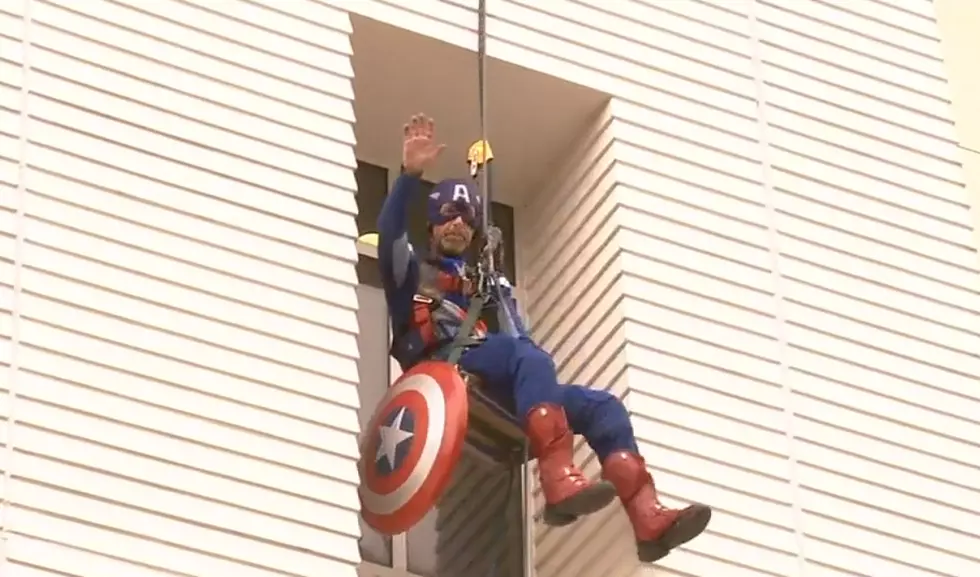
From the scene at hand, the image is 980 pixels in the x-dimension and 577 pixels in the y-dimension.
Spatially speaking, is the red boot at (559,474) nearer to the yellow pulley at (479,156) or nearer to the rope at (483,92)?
the rope at (483,92)

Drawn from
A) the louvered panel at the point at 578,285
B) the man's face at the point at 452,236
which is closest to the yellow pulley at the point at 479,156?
the man's face at the point at 452,236

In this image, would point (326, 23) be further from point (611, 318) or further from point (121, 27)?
point (611, 318)

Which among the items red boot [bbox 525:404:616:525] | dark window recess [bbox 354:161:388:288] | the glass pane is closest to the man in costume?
red boot [bbox 525:404:616:525]

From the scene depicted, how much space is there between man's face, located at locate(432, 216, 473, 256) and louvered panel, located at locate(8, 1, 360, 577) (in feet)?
0.69

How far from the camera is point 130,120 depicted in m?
5.62

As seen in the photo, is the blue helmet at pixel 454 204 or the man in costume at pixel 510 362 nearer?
the man in costume at pixel 510 362

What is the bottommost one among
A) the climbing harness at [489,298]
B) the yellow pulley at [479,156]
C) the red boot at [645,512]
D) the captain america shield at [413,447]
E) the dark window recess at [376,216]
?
the red boot at [645,512]

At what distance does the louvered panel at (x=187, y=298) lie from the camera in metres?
5.11

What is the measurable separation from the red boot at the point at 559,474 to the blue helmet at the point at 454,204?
1.79 feet

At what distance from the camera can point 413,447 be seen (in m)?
5.40

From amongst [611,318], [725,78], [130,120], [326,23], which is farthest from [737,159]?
[130,120]

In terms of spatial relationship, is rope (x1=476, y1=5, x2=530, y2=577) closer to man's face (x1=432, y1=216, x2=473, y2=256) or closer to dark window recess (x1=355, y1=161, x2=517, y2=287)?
man's face (x1=432, y1=216, x2=473, y2=256)

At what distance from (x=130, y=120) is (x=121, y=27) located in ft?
0.86

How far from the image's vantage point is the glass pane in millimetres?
5844
